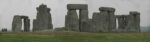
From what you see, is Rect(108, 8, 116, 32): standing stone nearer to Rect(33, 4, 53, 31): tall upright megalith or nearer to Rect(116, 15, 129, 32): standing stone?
Rect(116, 15, 129, 32): standing stone

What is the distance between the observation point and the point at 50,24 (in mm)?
51000

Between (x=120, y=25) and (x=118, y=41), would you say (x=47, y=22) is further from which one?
(x=118, y=41)

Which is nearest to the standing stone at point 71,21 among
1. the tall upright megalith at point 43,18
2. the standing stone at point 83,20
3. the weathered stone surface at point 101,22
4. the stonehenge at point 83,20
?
the stonehenge at point 83,20

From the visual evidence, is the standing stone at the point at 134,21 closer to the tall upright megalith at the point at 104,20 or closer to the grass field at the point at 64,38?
the tall upright megalith at the point at 104,20

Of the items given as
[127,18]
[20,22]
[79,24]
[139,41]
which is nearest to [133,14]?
[127,18]

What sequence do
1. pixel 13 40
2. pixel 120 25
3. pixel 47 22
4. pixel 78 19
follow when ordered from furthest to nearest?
pixel 120 25
pixel 47 22
pixel 78 19
pixel 13 40

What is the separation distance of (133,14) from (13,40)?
28459 millimetres

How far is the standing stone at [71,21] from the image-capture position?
45.2m

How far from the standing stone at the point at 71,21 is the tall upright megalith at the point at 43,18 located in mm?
5382

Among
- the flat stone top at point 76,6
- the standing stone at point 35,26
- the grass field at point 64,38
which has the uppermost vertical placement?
the flat stone top at point 76,6

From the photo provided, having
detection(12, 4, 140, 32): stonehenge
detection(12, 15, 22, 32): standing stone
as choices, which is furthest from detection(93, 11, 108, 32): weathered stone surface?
detection(12, 15, 22, 32): standing stone

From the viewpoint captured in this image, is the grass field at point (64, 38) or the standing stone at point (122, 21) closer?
the grass field at point (64, 38)

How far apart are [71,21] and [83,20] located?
2224 mm

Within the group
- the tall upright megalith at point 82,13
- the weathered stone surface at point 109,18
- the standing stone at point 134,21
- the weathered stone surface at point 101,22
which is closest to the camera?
the tall upright megalith at point 82,13
